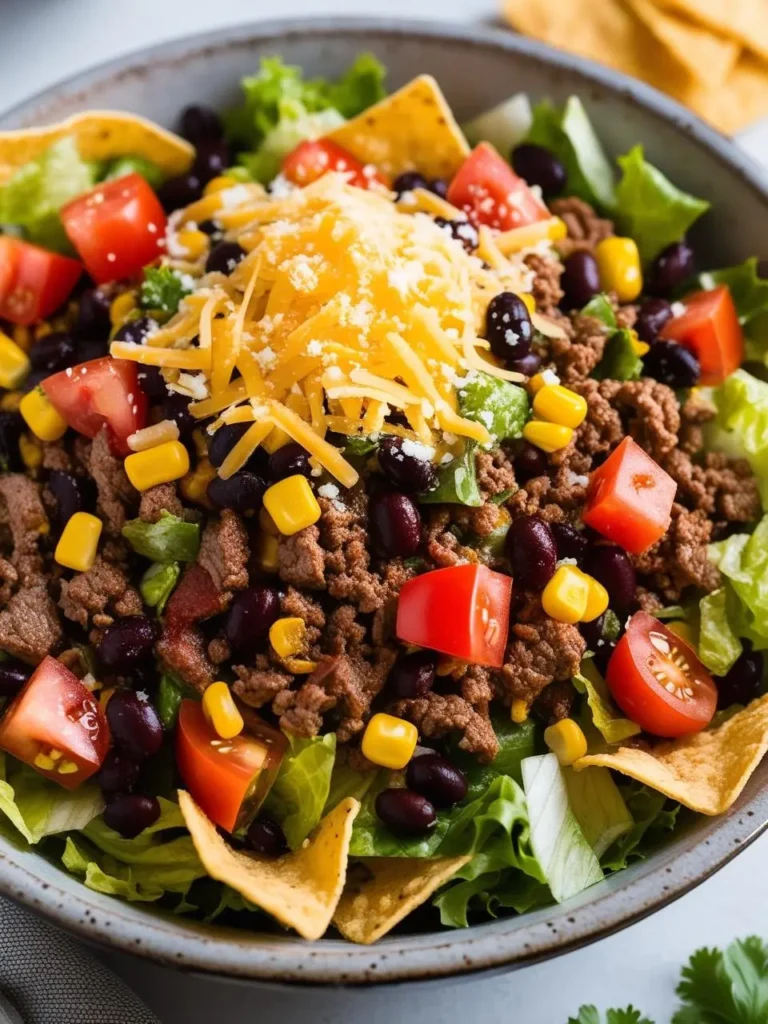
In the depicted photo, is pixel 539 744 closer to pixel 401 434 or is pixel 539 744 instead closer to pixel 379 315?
pixel 401 434

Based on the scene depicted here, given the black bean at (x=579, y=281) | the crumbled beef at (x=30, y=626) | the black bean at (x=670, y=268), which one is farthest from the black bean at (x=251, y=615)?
the black bean at (x=670, y=268)

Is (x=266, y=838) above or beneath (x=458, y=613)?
beneath

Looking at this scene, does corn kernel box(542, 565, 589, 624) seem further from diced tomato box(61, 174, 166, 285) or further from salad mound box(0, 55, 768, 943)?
diced tomato box(61, 174, 166, 285)

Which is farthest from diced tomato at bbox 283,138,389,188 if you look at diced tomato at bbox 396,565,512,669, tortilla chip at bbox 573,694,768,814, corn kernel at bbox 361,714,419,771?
tortilla chip at bbox 573,694,768,814

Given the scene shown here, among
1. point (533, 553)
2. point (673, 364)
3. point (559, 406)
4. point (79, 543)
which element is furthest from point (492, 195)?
point (79, 543)

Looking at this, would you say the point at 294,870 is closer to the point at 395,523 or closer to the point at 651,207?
the point at 395,523

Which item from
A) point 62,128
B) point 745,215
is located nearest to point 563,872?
point 745,215
